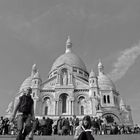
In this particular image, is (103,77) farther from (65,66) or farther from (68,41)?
(68,41)

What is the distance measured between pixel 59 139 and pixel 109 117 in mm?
34439

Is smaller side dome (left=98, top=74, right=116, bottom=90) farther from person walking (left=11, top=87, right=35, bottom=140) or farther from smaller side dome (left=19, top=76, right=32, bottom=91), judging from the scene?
person walking (left=11, top=87, right=35, bottom=140)

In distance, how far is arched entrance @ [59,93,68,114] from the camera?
3797cm

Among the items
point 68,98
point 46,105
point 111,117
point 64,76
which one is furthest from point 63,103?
point 111,117

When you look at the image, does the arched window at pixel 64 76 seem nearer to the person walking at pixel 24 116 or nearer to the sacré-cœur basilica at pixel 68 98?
the sacré-cœur basilica at pixel 68 98

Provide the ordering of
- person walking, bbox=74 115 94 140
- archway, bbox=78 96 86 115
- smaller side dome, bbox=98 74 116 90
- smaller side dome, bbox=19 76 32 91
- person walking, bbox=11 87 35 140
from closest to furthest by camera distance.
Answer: person walking, bbox=74 115 94 140 < person walking, bbox=11 87 35 140 < archway, bbox=78 96 86 115 < smaller side dome, bbox=98 74 116 90 < smaller side dome, bbox=19 76 32 91

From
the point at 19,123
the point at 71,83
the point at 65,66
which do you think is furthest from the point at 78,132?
the point at 65,66

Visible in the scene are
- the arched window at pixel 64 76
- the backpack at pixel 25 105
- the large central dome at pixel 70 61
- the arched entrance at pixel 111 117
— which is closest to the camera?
the backpack at pixel 25 105

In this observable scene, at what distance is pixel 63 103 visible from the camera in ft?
129

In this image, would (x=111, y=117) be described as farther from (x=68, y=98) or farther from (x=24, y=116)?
(x=24, y=116)

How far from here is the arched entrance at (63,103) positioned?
125 ft

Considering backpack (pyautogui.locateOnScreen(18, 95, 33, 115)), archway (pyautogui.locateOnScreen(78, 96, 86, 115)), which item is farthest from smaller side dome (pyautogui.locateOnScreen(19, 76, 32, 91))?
backpack (pyautogui.locateOnScreen(18, 95, 33, 115))

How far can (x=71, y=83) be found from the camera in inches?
1599

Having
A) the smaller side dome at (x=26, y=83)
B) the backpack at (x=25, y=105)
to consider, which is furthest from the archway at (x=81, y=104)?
the backpack at (x=25, y=105)
